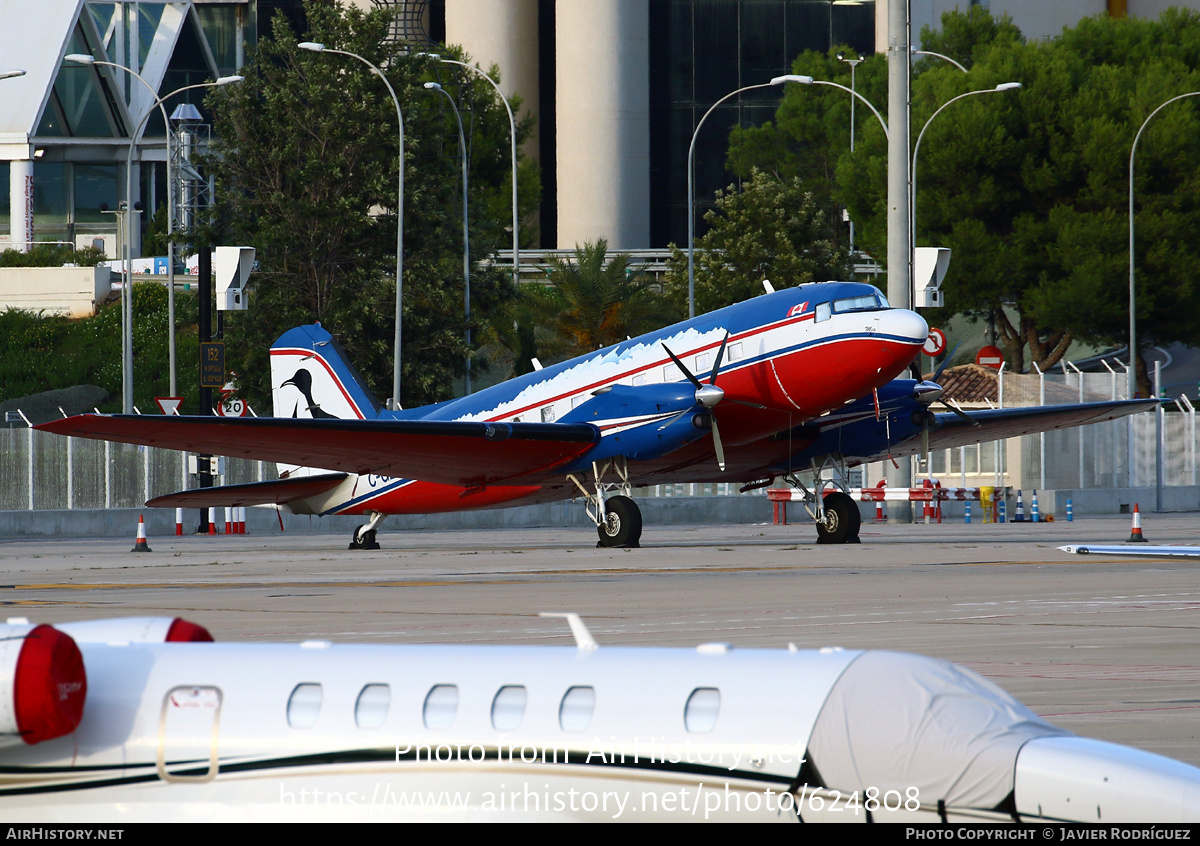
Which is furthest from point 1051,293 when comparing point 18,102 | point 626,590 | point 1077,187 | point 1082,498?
point 18,102

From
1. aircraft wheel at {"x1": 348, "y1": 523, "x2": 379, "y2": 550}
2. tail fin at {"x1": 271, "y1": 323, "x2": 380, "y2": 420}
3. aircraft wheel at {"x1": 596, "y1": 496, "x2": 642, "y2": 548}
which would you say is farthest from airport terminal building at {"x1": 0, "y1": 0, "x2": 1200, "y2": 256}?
aircraft wheel at {"x1": 596, "y1": 496, "x2": 642, "y2": 548}

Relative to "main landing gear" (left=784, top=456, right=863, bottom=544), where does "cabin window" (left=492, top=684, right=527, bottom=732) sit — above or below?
above

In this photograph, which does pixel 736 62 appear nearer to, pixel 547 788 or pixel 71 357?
pixel 71 357

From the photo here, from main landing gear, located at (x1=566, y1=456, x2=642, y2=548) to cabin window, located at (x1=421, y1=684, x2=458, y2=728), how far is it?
23017 mm

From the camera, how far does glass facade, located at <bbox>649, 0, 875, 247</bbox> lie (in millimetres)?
98625

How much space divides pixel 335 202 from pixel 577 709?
4804 cm

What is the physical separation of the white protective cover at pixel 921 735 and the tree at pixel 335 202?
154ft

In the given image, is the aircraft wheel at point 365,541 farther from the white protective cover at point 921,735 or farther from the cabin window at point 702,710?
the white protective cover at point 921,735

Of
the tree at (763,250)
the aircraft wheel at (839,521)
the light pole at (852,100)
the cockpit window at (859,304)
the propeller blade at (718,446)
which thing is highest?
the light pole at (852,100)

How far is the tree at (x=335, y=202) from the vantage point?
5106 cm

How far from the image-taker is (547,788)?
4.88 m

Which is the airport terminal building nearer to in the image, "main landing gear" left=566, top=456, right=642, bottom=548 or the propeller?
"main landing gear" left=566, top=456, right=642, bottom=548

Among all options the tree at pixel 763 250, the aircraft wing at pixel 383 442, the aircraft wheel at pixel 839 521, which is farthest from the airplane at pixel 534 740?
the tree at pixel 763 250
